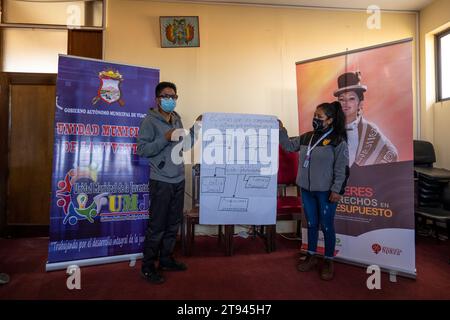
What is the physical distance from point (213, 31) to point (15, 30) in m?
2.52


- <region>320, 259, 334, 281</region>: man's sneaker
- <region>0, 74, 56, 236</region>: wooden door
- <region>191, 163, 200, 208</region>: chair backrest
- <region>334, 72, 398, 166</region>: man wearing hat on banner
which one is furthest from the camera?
<region>0, 74, 56, 236</region>: wooden door

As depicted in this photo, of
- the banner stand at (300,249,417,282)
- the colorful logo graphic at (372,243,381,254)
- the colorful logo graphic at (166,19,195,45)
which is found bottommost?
the banner stand at (300,249,417,282)

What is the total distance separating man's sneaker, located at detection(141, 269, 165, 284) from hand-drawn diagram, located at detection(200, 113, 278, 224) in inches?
27.9

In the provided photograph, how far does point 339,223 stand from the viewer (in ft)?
9.51

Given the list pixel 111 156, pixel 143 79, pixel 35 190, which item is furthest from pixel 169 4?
pixel 35 190

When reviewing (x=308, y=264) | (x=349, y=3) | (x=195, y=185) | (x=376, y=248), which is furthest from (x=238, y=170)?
(x=349, y=3)

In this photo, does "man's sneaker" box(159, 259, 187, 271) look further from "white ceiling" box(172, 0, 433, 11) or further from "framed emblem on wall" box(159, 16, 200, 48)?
"white ceiling" box(172, 0, 433, 11)

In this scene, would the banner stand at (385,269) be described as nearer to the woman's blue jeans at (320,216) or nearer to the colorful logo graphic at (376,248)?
the colorful logo graphic at (376,248)

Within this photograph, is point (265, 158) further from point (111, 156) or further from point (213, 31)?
point (213, 31)

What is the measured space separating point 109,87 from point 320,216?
229 cm

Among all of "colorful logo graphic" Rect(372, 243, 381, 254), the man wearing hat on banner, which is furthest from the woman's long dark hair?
"colorful logo graphic" Rect(372, 243, 381, 254)

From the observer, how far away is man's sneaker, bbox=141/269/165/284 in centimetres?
234

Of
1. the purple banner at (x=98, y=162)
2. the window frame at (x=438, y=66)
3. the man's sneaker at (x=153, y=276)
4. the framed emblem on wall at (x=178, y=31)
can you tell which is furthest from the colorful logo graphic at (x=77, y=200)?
the window frame at (x=438, y=66)

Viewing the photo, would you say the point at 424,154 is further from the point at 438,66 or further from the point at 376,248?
the point at 376,248
